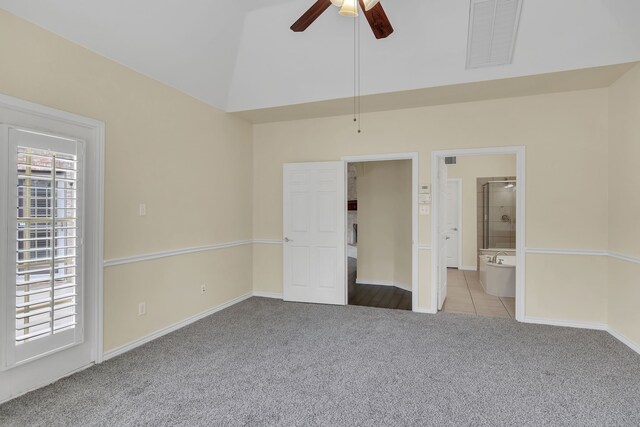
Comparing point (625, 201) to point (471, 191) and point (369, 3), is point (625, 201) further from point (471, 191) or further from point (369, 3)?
point (471, 191)

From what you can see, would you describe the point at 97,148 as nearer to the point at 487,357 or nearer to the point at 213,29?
the point at 213,29

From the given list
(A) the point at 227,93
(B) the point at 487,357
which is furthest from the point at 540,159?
(A) the point at 227,93

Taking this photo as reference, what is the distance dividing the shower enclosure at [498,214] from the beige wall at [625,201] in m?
3.73

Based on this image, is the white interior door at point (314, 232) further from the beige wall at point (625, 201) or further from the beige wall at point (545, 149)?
the beige wall at point (625, 201)

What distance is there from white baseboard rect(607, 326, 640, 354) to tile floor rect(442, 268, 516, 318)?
93cm

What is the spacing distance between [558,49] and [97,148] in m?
4.24

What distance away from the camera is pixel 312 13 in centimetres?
241

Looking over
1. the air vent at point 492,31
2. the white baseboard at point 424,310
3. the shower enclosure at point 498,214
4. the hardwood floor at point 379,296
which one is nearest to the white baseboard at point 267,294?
the hardwood floor at point 379,296

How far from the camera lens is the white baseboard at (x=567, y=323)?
371 cm

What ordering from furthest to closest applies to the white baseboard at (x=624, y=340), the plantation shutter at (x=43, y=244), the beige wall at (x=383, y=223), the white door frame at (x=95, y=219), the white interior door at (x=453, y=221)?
1. the white interior door at (x=453, y=221)
2. the beige wall at (x=383, y=223)
3. the white baseboard at (x=624, y=340)
4. the white door frame at (x=95, y=219)
5. the plantation shutter at (x=43, y=244)

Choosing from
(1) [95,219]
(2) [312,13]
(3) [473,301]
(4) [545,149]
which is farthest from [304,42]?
(3) [473,301]

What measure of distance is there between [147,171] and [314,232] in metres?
2.26

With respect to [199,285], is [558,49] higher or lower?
higher

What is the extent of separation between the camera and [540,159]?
3906 mm
